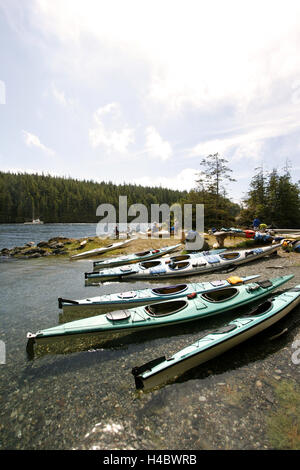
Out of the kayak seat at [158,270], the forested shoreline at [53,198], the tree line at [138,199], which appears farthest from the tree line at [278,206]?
the forested shoreline at [53,198]

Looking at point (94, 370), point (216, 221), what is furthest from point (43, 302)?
point (216, 221)

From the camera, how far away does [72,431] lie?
13.3 feet

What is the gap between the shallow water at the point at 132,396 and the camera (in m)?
3.84

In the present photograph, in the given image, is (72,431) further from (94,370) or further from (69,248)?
(69,248)

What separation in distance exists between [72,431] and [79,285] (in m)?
9.70

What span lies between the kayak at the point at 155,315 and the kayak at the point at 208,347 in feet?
4.03

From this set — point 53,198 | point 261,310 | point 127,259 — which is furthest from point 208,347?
point 53,198

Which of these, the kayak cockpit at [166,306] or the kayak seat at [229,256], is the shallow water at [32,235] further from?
the kayak seat at [229,256]

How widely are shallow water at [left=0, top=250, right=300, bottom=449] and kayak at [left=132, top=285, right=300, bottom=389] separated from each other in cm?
44

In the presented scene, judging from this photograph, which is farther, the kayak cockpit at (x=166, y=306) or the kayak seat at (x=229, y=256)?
the kayak seat at (x=229, y=256)

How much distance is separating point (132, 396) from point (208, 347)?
225 cm

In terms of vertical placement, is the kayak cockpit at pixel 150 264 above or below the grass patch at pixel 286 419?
above

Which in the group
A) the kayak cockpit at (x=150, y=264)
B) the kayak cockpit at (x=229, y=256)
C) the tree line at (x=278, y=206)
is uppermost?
the tree line at (x=278, y=206)

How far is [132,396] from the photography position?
4.80 metres
